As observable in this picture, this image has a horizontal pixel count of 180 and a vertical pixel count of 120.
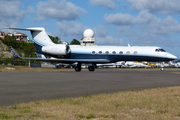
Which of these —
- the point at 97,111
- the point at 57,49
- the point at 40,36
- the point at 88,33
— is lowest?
the point at 97,111

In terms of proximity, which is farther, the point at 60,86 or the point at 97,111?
the point at 60,86

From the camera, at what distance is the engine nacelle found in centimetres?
3591

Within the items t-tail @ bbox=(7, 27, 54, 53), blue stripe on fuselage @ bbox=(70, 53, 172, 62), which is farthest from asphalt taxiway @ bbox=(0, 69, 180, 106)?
t-tail @ bbox=(7, 27, 54, 53)

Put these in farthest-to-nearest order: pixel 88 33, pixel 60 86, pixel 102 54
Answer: pixel 88 33 < pixel 102 54 < pixel 60 86

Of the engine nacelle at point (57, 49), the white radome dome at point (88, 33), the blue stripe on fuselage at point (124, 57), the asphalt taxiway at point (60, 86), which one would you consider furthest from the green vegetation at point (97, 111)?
the white radome dome at point (88, 33)

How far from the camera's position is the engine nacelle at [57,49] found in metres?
35.9

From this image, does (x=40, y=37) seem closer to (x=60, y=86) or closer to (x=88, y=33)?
(x=60, y=86)

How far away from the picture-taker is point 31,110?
6.96 meters

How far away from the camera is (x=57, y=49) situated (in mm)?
36344

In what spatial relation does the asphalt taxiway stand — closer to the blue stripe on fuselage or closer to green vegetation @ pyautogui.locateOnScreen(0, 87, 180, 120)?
green vegetation @ pyautogui.locateOnScreen(0, 87, 180, 120)

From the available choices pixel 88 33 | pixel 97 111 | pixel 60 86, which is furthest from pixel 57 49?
pixel 88 33

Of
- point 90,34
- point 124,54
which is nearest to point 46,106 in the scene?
point 124,54

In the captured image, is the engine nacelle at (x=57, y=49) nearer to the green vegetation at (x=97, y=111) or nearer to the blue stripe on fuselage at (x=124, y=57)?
the blue stripe on fuselage at (x=124, y=57)

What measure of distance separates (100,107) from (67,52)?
29086 mm
